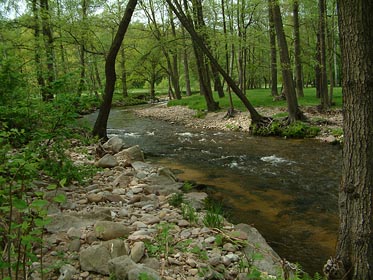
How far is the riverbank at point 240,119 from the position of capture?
525 inches

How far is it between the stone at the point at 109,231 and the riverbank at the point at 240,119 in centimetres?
1014

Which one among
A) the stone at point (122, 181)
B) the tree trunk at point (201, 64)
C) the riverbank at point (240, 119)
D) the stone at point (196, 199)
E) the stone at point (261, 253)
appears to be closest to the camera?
the stone at point (261, 253)

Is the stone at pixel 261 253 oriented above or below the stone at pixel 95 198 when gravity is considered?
below

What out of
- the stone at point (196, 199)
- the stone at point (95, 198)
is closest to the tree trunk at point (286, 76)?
the stone at point (196, 199)

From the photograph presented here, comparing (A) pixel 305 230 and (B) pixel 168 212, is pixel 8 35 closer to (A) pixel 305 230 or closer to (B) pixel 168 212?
(B) pixel 168 212

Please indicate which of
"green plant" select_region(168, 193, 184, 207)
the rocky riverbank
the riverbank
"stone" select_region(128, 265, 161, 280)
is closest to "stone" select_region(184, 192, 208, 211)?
the rocky riverbank

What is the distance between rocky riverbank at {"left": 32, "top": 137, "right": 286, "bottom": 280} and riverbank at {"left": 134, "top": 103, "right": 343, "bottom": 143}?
8934 millimetres

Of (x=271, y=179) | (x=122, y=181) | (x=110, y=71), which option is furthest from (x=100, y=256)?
(x=110, y=71)

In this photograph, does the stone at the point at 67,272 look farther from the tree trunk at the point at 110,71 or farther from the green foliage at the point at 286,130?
the green foliage at the point at 286,130

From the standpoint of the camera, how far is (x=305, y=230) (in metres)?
5.46

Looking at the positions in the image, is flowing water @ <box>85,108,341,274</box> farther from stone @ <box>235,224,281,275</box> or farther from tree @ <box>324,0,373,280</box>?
tree @ <box>324,0,373,280</box>

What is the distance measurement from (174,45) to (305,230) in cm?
1965

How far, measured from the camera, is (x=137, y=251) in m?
3.69

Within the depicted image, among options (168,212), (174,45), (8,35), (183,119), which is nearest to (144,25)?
(174,45)
